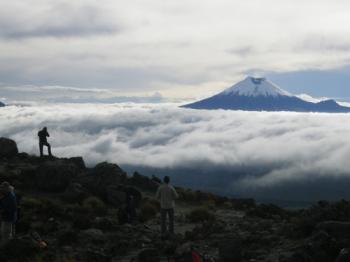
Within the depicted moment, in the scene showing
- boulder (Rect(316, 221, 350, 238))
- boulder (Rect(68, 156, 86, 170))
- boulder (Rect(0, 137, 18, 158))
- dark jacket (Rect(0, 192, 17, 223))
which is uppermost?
boulder (Rect(0, 137, 18, 158))

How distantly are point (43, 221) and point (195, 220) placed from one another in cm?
844

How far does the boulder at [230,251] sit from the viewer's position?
62.4 feet

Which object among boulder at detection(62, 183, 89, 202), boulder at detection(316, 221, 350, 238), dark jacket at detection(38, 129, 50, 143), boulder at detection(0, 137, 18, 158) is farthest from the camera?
boulder at detection(0, 137, 18, 158)

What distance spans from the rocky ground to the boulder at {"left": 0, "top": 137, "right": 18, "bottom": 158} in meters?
1.27

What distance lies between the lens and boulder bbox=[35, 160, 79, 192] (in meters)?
37.6

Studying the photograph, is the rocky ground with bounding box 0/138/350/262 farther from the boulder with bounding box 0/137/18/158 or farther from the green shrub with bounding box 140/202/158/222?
the boulder with bounding box 0/137/18/158

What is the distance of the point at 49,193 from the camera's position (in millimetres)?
37312

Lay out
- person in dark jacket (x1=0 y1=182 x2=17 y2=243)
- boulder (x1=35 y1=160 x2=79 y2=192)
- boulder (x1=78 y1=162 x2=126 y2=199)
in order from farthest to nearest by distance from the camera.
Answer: boulder (x1=35 y1=160 x2=79 y2=192) → boulder (x1=78 y1=162 x2=126 y2=199) → person in dark jacket (x1=0 y1=182 x2=17 y2=243)

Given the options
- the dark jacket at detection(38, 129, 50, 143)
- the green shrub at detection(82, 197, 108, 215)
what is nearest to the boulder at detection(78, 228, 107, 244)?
the green shrub at detection(82, 197, 108, 215)

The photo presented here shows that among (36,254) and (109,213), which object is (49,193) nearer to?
(109,213)

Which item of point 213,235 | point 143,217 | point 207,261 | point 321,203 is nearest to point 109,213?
point 143,217

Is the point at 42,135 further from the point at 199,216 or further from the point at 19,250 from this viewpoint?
the point at 19,250

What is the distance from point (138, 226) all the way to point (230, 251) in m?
9.31

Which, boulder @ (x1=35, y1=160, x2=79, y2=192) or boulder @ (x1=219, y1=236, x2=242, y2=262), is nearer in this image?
boulder @ (x1=219, y1=236, x2=242, y2=262)
